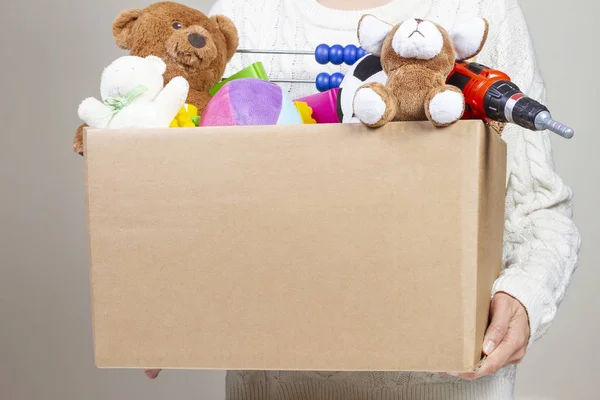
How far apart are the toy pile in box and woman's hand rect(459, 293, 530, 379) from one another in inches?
7.0

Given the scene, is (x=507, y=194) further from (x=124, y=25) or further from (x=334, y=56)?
(x=124, y=25)

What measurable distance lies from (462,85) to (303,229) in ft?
0.60

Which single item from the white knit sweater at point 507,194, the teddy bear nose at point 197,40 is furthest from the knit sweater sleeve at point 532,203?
the teddy bear nose at point 197,40

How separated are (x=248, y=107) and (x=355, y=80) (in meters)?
0.11

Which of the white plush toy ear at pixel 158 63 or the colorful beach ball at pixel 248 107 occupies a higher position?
the white plush toy ear at pixel 158 63

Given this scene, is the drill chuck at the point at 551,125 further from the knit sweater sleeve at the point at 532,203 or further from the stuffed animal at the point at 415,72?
the knit sweater sleeve at the point at 532,203

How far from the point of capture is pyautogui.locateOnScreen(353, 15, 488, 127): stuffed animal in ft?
1.92

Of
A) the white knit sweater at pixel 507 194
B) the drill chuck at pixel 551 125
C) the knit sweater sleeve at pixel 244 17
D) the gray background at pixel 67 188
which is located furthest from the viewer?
the gray background at pixel 67 188

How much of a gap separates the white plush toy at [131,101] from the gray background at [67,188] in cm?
134

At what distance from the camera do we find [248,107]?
0.69m

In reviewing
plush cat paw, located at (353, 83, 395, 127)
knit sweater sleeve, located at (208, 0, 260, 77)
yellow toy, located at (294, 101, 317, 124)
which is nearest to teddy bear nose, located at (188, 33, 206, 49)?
yellow toy, located at (294, 101, 317, 124)

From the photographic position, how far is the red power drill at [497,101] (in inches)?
22.2

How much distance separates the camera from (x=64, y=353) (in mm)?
2004

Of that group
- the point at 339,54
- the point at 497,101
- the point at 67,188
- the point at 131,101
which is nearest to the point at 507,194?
the point at 339,54
